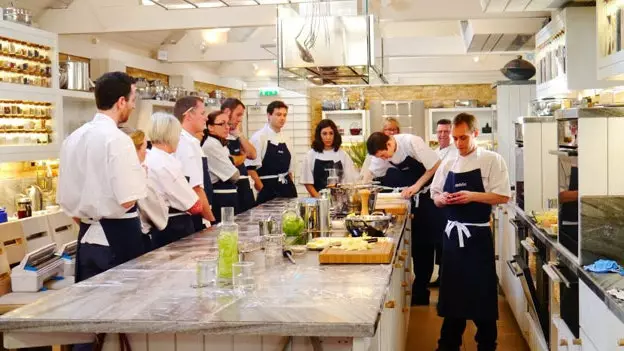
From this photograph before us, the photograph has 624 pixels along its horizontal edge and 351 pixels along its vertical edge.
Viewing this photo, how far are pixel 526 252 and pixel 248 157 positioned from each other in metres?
3.39

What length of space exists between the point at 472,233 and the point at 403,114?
1018 cm

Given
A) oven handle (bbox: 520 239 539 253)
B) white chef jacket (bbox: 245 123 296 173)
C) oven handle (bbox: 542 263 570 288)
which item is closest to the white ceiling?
white chef jacket (bbox: 245 123 296 173)

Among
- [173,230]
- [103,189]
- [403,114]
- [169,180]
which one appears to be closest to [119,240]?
[103,189]

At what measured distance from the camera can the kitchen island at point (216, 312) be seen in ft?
7.66

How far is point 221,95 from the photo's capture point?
41.4ft

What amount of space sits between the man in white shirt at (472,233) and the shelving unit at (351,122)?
32.6 ft

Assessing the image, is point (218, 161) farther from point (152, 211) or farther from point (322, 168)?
point (152, 211)

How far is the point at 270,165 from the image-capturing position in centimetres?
791

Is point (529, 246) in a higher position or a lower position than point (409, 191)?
lower

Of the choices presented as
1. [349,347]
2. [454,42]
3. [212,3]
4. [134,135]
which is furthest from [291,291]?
[454,42]

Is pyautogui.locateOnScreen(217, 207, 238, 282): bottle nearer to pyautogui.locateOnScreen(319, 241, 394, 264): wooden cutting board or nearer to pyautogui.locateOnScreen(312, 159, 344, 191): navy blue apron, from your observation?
pyautogui.locateOnScreen(319, 241, 394, 264): wooden cutting board

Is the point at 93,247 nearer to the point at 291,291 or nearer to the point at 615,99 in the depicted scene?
the point at 291,291

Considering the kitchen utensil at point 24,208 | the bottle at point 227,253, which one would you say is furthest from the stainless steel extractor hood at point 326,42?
the kitchen utensil at point 24,208

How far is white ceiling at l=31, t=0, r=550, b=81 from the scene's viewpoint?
24.7 feet
